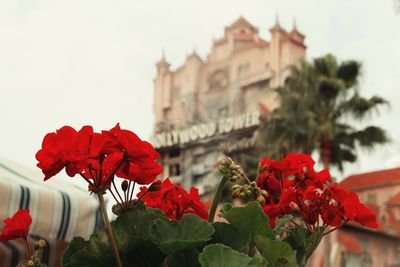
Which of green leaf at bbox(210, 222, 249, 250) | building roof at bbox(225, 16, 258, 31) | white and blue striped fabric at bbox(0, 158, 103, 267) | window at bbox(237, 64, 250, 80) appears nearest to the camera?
green leaf at bbox(210, 222, 249, 250)

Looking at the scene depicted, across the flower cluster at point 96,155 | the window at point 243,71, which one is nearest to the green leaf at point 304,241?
the flower cluster at point 96,155

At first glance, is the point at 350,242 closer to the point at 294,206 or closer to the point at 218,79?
the point at 218,79

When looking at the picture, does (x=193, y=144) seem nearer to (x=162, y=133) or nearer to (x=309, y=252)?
(x=162, y=133)

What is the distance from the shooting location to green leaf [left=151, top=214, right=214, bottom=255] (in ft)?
2.71

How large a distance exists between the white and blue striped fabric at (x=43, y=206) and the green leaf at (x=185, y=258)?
84 centimetres

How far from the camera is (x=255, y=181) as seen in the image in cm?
96

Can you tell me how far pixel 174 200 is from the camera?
3.18 ft

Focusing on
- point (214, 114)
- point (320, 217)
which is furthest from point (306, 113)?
point (320, 217)

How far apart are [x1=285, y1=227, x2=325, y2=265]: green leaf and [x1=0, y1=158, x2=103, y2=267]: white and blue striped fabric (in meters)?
0.86

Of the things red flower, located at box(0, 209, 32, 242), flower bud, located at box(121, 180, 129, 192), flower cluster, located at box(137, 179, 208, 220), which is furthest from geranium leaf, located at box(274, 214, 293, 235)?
red flower, located at box(0, 209, 32, 242)

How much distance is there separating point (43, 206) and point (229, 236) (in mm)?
962

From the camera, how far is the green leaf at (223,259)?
0.77 meters

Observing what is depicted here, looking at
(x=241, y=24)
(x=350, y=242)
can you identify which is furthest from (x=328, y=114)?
(x=241, y=24)

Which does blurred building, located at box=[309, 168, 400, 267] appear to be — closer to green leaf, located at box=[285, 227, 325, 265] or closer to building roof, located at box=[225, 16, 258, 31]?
building roof, located at box=[225, 16, 258, 31]
